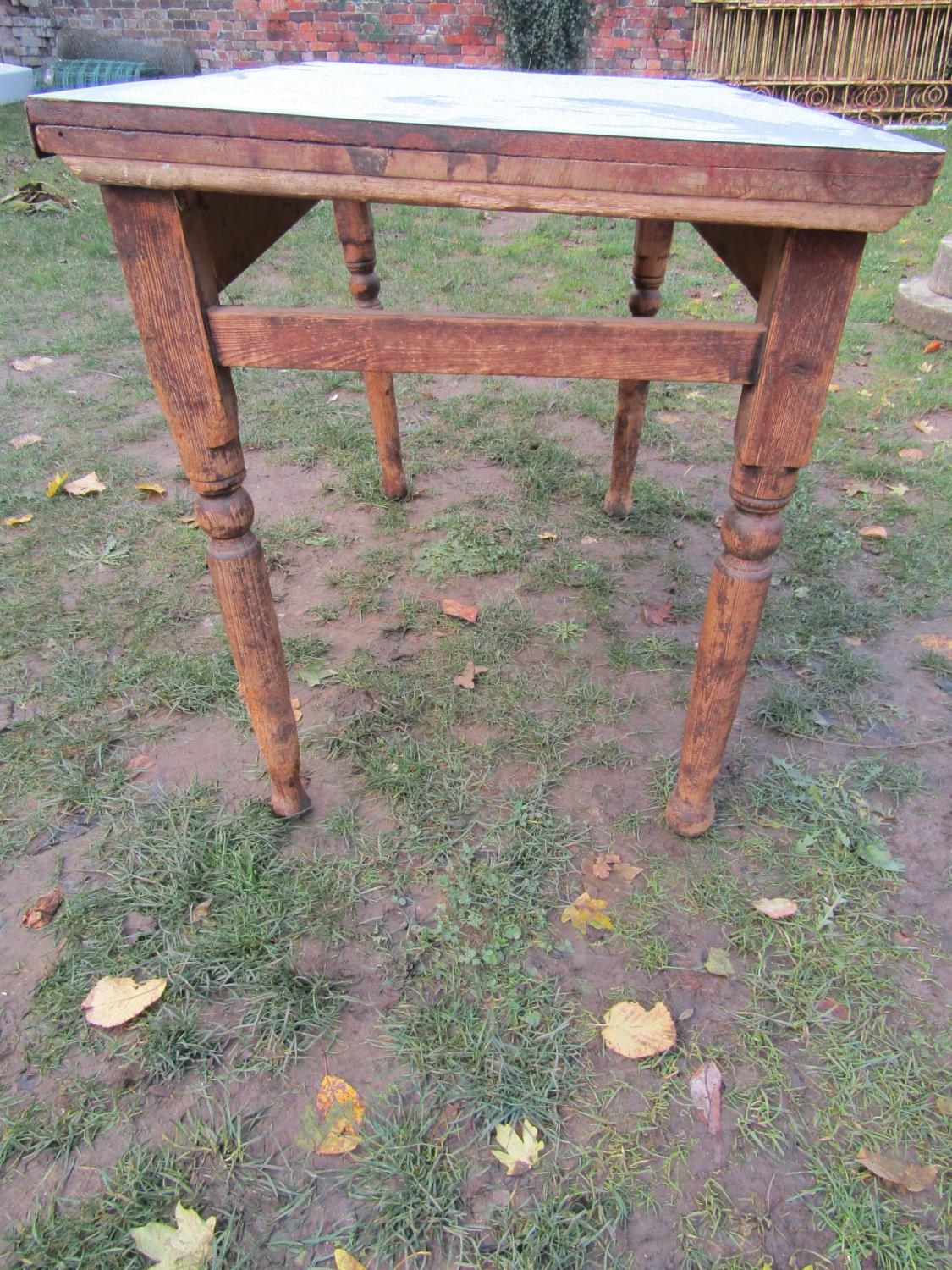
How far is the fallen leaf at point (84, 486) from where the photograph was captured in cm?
262

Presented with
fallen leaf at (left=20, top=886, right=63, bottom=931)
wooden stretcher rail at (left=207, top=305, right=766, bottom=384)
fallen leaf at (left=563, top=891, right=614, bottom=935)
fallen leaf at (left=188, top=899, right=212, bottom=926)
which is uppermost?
wooden stretcher rail at (left=207, top=305, right=766, bottom=384)

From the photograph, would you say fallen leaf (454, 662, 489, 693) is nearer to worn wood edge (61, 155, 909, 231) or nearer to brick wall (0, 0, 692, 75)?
worn wood edge (61, 155, 909, 231)

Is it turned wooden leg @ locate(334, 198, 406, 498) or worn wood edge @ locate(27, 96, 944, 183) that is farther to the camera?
turned wooden leg @ locate(334, 198, 406, 498)

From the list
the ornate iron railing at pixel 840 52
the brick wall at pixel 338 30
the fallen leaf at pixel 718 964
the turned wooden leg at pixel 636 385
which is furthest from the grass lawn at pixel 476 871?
the brick wall at pixel 338 30

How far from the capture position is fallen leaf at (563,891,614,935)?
1.40m

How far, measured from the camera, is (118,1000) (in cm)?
129

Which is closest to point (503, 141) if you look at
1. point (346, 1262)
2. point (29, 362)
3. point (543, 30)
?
point (346, 1262)

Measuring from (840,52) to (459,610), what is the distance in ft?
28.4

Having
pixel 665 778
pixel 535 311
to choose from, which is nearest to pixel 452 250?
pixel 535 311

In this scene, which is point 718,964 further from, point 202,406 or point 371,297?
point 371,297

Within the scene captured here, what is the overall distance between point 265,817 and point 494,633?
0.75 metres

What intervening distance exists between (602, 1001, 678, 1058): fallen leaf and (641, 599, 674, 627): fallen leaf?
1041mm

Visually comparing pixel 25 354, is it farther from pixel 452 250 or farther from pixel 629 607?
pixel 629 607

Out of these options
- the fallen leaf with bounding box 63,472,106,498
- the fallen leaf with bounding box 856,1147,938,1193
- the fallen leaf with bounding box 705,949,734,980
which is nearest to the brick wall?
the fallen leaf with bounding box 63,472,106,498
